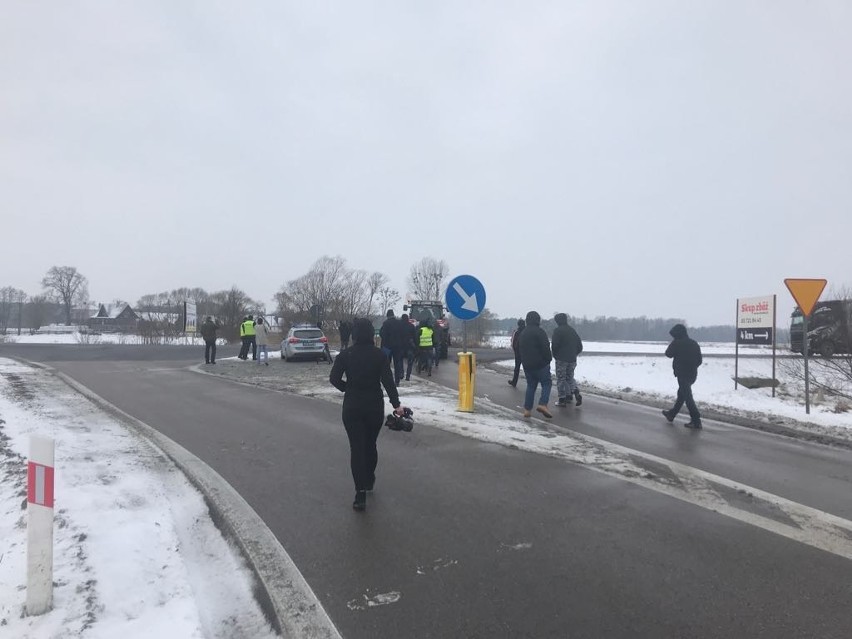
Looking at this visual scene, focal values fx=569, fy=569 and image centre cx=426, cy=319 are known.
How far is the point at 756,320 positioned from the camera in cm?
1686

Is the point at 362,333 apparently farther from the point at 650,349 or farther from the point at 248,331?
the point at 650,349

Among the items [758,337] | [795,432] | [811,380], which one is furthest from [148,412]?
[811,380]

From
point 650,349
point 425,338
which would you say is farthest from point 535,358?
point 650,349

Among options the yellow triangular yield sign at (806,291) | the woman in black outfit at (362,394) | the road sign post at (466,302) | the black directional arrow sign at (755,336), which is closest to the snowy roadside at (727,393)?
the black directional arrow sign at (755,336)

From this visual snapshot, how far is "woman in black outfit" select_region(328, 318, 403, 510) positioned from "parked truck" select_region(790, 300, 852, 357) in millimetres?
16441

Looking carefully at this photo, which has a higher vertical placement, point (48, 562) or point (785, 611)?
point (48, 562)

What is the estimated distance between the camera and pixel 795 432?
390 inches

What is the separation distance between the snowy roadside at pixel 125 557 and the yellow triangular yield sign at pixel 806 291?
11576 millimetres

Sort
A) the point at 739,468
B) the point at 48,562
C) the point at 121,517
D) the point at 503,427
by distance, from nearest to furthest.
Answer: the point at 48,562 < the point at 121,517 < the point at 739,468 < the point at 503,427

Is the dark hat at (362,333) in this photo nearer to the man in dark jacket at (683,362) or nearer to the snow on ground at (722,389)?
the man in dark jacket at (683,362)

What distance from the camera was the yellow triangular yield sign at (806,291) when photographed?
37.6 ft

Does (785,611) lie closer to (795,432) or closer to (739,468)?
(739,468)

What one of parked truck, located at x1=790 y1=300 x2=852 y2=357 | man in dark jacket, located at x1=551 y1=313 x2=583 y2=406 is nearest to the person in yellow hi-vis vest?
man in dark jacket, located at x1=551 y1=313 x2=583 y2=406

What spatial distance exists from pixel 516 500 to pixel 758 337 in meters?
14.3
